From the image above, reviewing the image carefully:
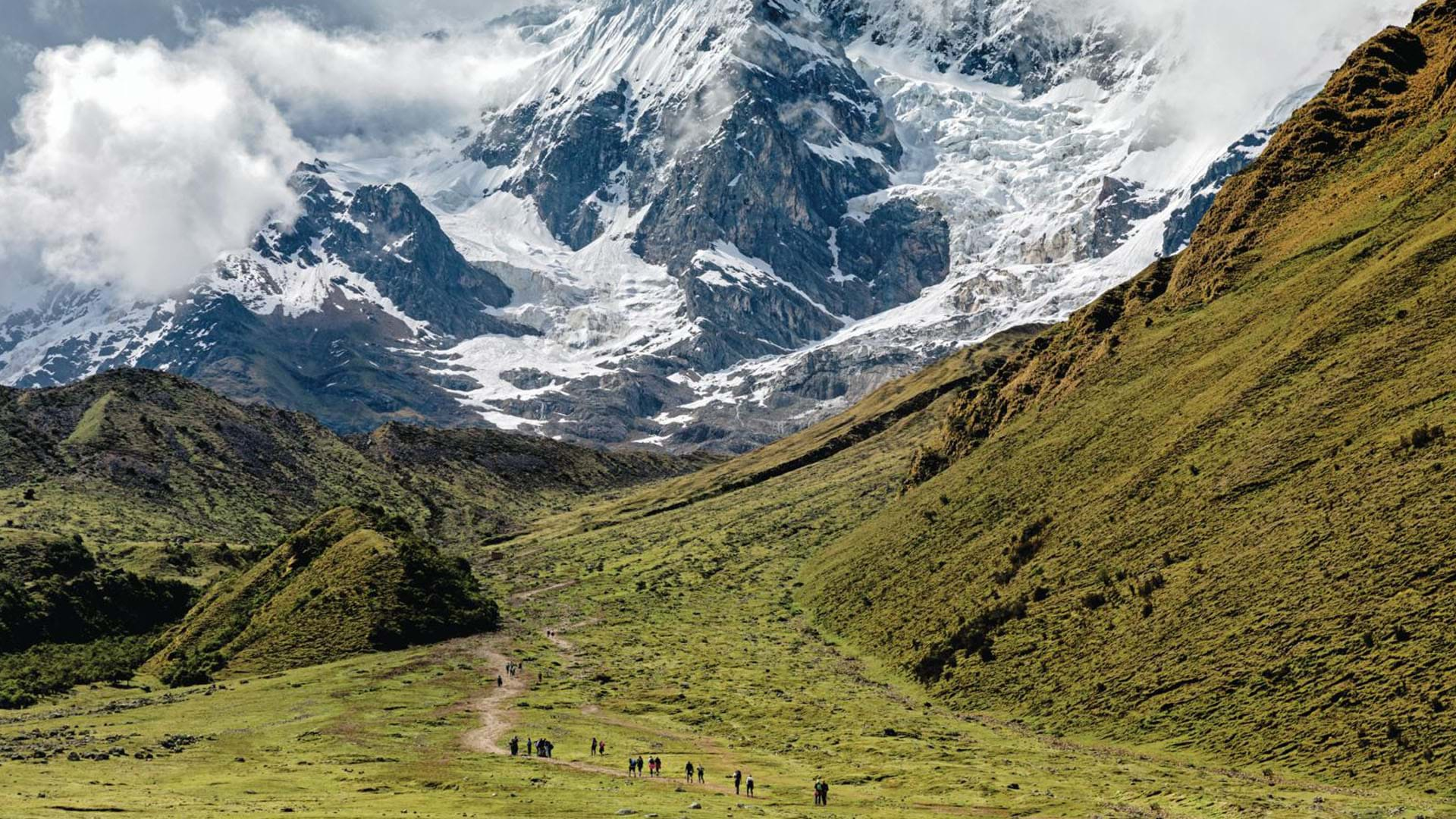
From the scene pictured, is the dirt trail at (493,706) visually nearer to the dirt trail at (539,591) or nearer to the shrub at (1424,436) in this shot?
the dirt trail at (539,591)

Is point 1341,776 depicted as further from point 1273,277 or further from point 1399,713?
point 1273,277

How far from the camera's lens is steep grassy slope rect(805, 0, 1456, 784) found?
203ft

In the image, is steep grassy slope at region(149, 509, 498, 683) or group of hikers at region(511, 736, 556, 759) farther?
steep grassy slope at region(149, 509, 498, 683)

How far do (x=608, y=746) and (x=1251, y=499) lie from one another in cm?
4714

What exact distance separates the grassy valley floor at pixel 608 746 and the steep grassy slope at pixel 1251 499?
4323mm

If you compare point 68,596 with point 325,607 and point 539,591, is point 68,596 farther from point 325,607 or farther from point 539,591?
point 539,591

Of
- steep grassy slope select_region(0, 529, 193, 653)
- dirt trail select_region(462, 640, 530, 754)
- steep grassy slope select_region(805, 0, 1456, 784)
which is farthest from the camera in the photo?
steep grassy slope select_region(0, 529, 193, 653)

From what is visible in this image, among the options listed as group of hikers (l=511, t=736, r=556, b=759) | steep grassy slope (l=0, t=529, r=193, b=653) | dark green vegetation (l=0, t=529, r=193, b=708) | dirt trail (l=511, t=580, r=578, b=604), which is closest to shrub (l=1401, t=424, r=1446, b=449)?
group of hikers (l=511, t=736, r=556, b=759)

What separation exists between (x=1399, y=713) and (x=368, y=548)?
104 metres

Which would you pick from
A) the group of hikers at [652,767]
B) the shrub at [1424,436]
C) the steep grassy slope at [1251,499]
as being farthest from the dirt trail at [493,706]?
the shrub at [1424,436]

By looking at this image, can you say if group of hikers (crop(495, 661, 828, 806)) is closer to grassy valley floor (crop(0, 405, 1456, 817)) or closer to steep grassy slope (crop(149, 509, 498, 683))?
grassy valley floor (crop(0, 405, 1456, 817))

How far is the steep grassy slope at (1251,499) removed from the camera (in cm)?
6197

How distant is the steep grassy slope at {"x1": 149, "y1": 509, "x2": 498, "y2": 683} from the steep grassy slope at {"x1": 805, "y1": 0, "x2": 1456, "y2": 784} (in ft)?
140

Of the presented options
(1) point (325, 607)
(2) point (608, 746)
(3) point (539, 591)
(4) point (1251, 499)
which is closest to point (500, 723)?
(2) point (608, 746)
